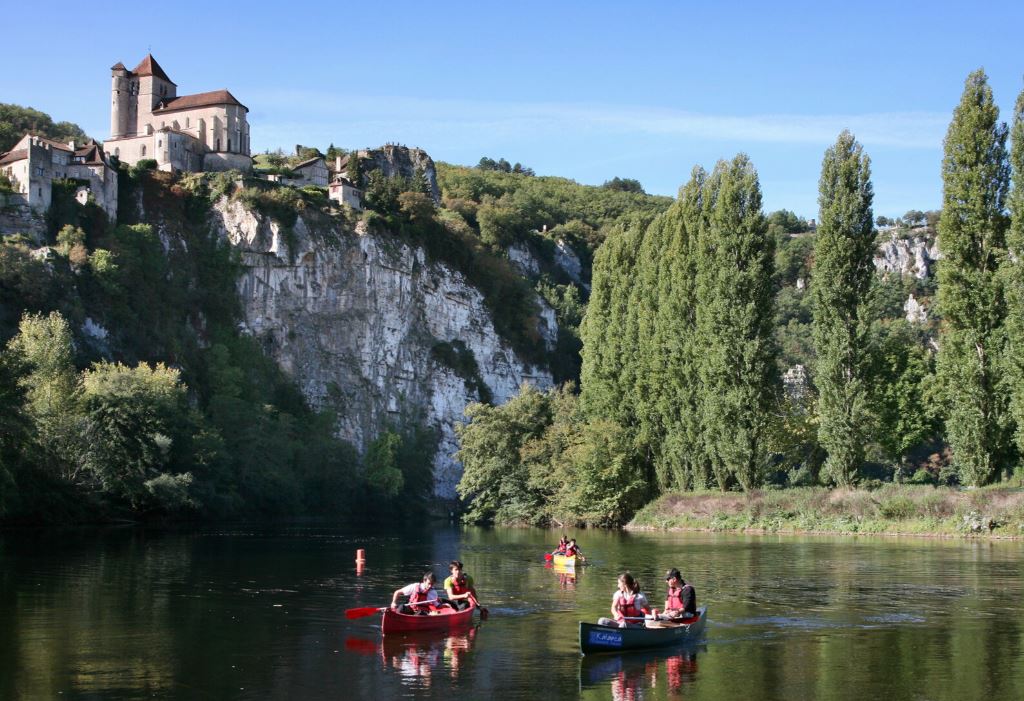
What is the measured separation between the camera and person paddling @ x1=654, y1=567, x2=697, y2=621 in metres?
24.9

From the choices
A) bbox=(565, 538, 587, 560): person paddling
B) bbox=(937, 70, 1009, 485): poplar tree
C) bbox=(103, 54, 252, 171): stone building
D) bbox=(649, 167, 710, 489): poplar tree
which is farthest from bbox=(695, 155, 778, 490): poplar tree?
bbox=(103, 54, 252, 171): stone building

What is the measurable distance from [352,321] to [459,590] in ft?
291

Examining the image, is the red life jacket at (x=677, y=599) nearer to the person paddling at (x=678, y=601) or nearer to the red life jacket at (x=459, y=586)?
the person paddling at (x=678, y=601)

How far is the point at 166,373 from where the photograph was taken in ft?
240

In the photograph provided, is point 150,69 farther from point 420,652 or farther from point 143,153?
point 420,652

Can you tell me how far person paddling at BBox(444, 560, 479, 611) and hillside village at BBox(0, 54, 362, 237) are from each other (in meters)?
79.8

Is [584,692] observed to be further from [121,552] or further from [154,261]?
[154,261]

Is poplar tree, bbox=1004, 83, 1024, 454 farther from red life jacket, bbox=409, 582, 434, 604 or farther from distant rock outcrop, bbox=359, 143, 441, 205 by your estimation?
distant rock outcrop, bbox=359, 143, 441, 205

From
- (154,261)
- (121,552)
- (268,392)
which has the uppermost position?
(154,261)

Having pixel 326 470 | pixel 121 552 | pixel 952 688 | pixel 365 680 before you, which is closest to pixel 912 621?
pixel 952 688

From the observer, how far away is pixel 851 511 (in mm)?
56406

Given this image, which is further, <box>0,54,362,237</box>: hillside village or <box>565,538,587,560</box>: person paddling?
<box>0,54,362,237</box>: hillside village

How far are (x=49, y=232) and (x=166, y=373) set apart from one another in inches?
1343

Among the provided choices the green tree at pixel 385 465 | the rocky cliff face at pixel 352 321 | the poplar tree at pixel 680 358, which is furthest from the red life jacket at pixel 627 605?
the rocky cliff face at pixel 352 321
